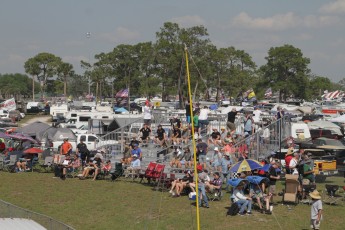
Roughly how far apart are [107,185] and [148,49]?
53.2 meters

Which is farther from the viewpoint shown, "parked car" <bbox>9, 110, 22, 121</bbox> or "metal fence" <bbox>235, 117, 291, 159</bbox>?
"parked car" <bbox>9, 110, 22, 121</bbox>

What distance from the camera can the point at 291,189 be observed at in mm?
17250

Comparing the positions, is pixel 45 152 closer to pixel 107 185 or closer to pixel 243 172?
pixel 107 185

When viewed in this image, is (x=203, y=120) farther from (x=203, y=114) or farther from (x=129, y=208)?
(x=129, y=208)

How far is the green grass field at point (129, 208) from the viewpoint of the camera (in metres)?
15.3

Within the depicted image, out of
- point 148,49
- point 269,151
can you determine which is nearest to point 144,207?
point 269,151

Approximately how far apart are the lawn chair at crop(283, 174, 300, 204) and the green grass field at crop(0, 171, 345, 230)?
0.31 meters

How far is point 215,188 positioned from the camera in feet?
58.6

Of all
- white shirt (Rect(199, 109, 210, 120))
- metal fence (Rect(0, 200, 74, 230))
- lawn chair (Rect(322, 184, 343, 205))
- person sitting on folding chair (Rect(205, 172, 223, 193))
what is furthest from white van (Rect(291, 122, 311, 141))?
metal fence (Rect(0, 200, 74, 230))

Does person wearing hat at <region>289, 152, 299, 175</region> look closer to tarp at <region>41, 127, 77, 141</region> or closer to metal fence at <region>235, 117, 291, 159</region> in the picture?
metal fence at <region>235, 117, 291, 159</region>

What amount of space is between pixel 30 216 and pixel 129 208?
589cm

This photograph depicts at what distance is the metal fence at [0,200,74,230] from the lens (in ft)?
36.1

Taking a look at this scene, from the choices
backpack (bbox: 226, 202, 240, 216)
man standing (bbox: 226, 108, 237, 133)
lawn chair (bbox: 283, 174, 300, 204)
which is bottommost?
backpack (bbox: 226, 202, 240, 216)

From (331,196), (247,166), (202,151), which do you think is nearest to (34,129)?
(202,151)
